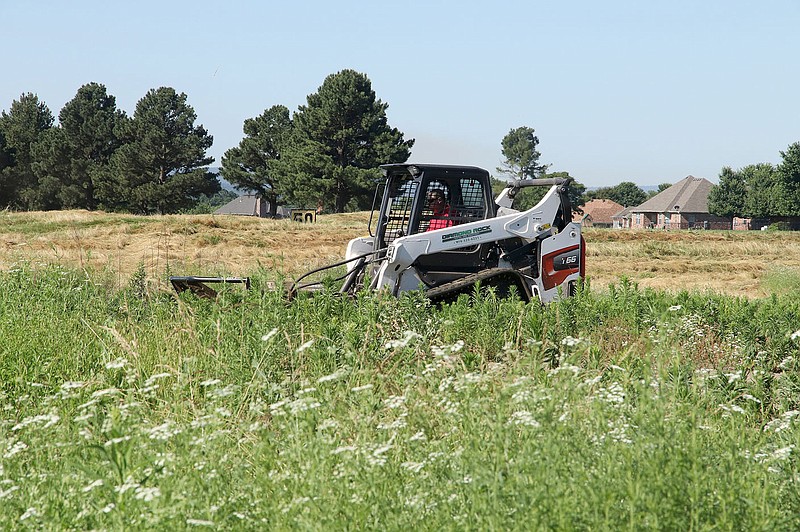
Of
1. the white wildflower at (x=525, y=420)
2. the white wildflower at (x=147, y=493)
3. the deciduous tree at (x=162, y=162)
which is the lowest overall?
the white wildflower at (x=147, y=493)

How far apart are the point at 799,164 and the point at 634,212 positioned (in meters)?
36.5

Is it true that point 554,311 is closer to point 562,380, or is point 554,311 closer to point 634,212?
point 562,380

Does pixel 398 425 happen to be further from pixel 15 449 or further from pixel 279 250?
pixel 279 250

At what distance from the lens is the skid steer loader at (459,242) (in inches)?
406

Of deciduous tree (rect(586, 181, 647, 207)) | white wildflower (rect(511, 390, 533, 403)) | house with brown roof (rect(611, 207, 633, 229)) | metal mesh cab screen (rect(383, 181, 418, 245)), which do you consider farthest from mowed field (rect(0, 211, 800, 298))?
deciduous tree (rect(586, 181, 647, 207))

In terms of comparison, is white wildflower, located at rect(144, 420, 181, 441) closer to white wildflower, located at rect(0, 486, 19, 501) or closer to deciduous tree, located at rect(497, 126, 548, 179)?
white wildflower, located at rect(0, 486, 19, 501)

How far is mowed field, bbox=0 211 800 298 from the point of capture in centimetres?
2027

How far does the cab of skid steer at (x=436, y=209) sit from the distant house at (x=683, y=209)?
91.7m

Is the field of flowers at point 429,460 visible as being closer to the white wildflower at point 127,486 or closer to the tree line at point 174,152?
the white wildflower at point 127,486

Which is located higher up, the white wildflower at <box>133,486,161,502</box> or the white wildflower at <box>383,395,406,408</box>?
the white wildflower at <box>383,395,406,408</box>

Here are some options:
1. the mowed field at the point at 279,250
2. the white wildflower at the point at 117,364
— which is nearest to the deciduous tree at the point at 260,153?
the mowed field at the point at 279,250

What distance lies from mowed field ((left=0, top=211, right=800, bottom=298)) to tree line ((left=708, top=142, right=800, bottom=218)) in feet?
125

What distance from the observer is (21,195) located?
7494 cm

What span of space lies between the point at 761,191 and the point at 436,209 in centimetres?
8106
